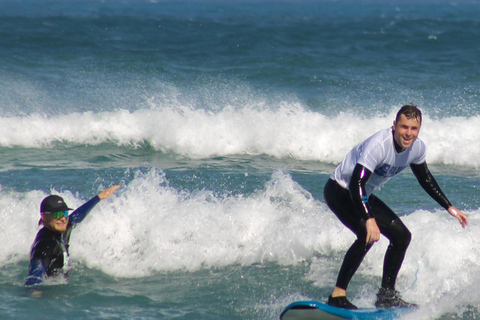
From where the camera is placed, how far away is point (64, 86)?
15.2 m

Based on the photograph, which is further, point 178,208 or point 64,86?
point 64,86

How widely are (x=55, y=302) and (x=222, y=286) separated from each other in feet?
4.70

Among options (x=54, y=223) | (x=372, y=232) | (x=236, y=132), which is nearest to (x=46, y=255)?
(x=54, y=223)

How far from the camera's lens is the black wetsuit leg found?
14.2ft

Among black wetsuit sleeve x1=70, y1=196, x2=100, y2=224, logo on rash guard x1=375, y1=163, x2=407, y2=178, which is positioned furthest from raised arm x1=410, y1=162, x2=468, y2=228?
black wetsuit sleeve x1=70, y1=196, x2=100, y2=224

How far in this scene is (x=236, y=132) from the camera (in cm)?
1126

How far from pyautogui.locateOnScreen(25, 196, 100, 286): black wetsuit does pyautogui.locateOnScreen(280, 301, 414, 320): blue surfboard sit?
1925mm

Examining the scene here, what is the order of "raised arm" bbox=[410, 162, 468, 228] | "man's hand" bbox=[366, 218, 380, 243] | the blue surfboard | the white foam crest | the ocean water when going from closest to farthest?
"man's hand" bbox=[366, 218, 380, 243] → the blue surfboard → "raised arm" bbox=[410, 162, 468, 228] → the ocean water → the white foam crest

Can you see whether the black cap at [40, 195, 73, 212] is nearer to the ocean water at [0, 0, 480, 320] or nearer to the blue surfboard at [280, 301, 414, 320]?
the ocean water at [0, 0, 480, 320]

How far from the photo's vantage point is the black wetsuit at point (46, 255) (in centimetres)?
475

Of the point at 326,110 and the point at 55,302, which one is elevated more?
the point at 326,110

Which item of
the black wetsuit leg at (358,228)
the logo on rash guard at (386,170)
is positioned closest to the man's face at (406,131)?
the logo on rash guard at (386,170)

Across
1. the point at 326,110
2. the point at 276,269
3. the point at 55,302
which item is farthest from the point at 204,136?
the point at 55,302

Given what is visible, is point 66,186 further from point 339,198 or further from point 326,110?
point 326,110
